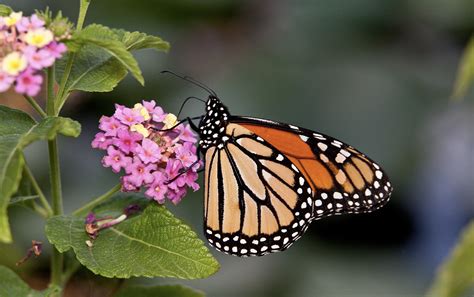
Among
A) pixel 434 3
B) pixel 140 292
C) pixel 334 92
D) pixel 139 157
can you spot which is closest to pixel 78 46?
pixel 139 157

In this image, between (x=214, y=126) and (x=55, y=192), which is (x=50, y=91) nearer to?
(x=55, y=192)

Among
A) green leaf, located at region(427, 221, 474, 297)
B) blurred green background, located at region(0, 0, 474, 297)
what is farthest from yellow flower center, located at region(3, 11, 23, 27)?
blurred green background, located at region(0, 0, 474, 297)

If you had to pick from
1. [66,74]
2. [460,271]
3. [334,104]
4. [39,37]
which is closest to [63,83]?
[66,74]

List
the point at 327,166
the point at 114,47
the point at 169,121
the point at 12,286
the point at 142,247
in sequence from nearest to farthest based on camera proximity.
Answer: the point at 114,47 → the point at 142,247 → the point at 12,286 → the point at 169,121 → the point at 327,166

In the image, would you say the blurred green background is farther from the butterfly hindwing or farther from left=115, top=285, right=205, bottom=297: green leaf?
left=115, top=285, right=205, bottom=297: green leaf

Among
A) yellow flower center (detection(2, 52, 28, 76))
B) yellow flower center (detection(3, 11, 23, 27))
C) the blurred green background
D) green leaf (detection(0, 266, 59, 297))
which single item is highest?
the blurred green background

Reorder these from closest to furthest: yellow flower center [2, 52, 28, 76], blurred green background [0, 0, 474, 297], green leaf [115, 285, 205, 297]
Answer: yellow flower center [2, 52, 28, 76]
green leaf [115, 285, 205, 297]
blurred green background [0, 0, 474, 297]
